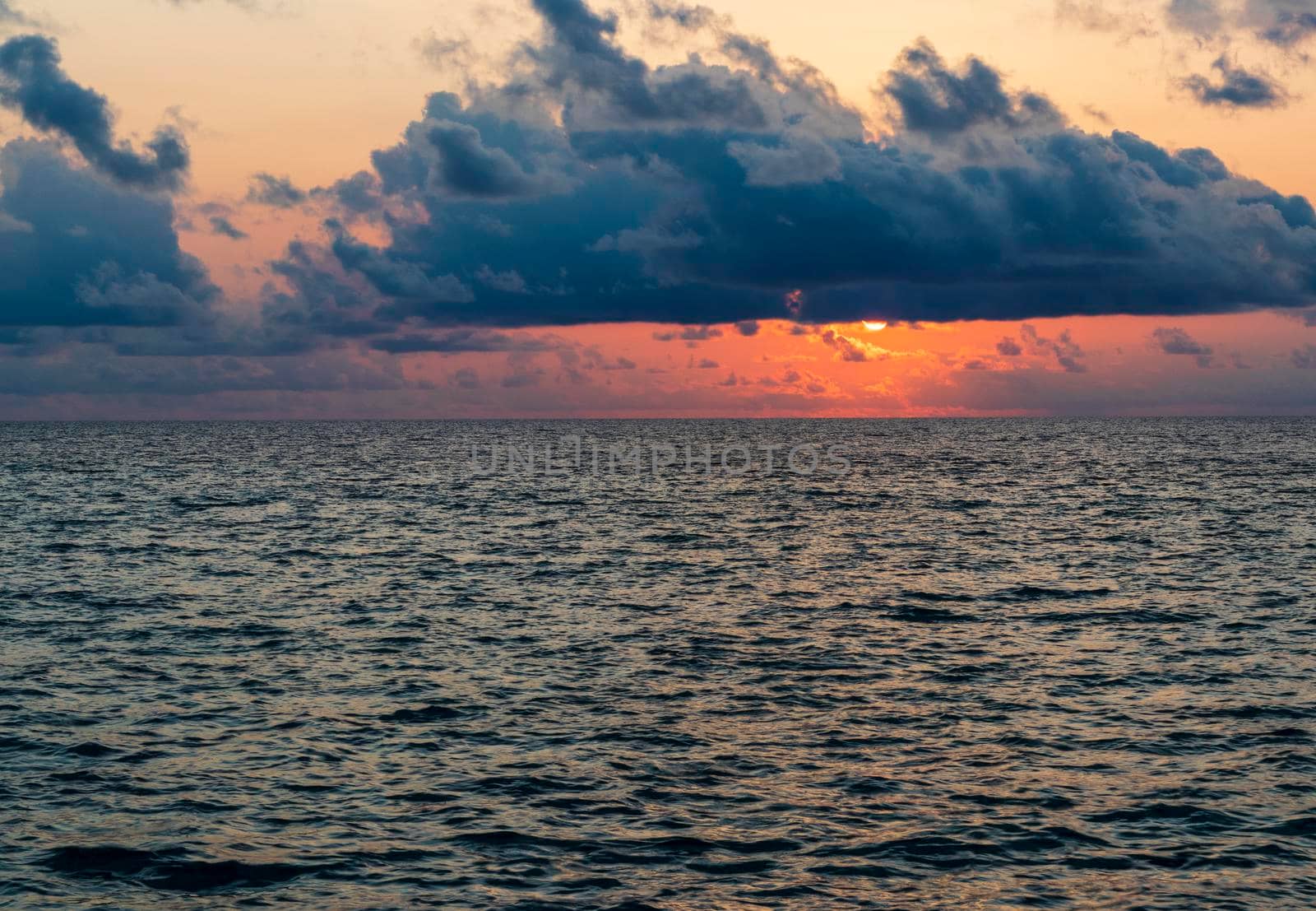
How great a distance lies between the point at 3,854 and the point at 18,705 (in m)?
11.1

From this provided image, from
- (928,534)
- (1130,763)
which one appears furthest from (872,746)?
(928,534)

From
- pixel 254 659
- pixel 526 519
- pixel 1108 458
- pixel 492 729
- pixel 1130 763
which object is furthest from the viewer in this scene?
pixel 1108 458

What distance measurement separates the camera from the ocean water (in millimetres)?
20266

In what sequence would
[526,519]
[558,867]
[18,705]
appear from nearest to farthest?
[558,867] → [18,705] → [526,519]

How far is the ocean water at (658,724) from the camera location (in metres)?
20.3

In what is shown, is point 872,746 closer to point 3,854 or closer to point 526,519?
point 3,854

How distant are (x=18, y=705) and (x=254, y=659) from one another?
23.3ft

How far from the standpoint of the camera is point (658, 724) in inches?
1148

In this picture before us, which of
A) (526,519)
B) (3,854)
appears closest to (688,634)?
(3,854)

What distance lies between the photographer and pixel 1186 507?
3474 inches

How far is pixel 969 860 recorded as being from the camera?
20.6 meters

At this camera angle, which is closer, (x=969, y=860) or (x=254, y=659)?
(x=969, y=860)

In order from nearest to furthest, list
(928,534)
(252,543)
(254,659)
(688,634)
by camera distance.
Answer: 1. (254,659)
2. (688,634)
3. (252,543)
4. (928,534)

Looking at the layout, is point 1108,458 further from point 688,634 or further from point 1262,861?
point 1262,861
